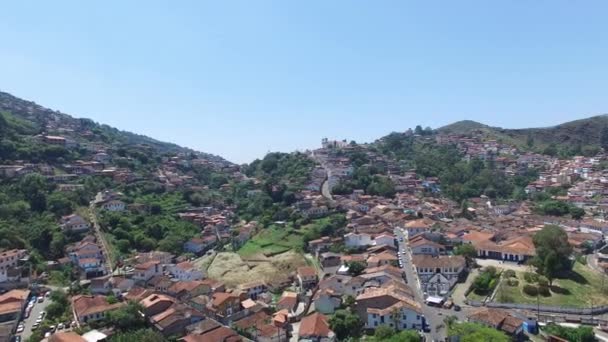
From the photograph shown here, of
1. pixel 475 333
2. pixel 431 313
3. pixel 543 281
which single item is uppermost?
pixel 543 281

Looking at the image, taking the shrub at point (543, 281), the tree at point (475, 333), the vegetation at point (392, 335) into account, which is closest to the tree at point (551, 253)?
the shrub at point (543, 281)

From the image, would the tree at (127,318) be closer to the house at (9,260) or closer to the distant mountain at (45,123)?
the house at (9,260)

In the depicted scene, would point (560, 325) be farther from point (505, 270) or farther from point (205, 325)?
point (205, 325)

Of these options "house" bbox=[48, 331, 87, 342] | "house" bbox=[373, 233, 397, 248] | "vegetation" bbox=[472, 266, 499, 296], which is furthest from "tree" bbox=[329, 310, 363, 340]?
"house" bbox=[373, 233, 397, 248]

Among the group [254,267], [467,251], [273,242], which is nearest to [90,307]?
[254,267]

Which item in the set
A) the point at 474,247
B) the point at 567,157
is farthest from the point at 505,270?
the point at 567,157

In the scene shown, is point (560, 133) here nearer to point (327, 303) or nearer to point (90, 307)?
point (327, 303)
